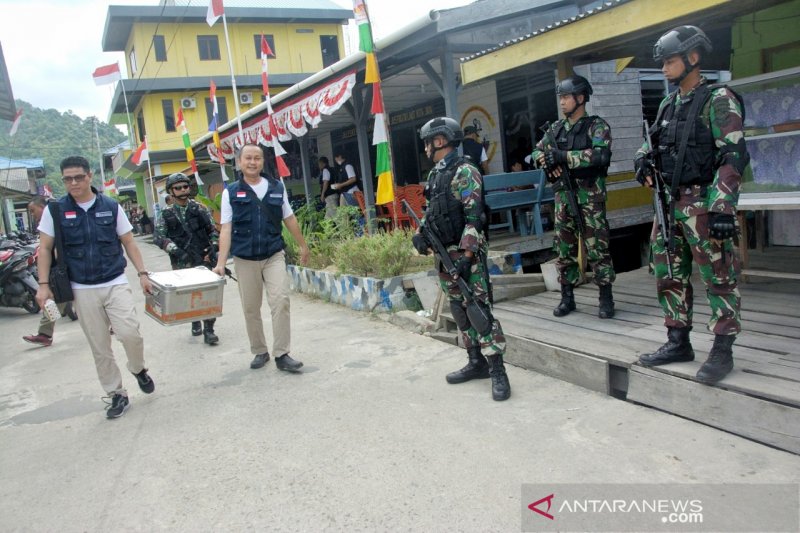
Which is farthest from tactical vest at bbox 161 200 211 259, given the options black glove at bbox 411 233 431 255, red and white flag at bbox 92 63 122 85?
red and white flag at bbox 92 63 122 85

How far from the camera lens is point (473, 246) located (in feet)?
11.6

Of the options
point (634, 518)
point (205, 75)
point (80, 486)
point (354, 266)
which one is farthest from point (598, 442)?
point (205, 75)

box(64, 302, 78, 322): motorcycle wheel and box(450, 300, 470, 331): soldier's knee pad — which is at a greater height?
box(450, 300, 470, 331): soldier's knee pad

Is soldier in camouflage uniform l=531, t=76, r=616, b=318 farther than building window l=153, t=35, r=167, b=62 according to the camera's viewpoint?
No

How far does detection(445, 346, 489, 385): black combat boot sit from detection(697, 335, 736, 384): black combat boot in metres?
1.43

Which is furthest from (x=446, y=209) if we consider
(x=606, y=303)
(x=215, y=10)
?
(x=215, y=10)

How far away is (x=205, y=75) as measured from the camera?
3067 cm

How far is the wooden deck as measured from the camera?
110 inches

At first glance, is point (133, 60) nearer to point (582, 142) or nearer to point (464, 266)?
point (582, 142)

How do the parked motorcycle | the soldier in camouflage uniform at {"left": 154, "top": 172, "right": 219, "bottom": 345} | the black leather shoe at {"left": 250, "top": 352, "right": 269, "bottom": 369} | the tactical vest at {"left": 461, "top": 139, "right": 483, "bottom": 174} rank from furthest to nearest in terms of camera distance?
1. the parked motorcycle
2. the tactical vest at {"left": 461, "top": 139, "right": 483, "bottom": 174}
3. the soldier in camouflage uniform at {"left": 154, "top": 172, "right": 219, "bottom": 345}
4. the black leather shoe at {"left": 250, "top": 352, "right": 269, "bottom": 369}

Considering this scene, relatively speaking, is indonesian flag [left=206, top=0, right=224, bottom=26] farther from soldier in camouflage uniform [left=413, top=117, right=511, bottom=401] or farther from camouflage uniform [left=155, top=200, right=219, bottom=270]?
soldier in camouflage uniform [left=413, top=117, right=511, bottom=401]

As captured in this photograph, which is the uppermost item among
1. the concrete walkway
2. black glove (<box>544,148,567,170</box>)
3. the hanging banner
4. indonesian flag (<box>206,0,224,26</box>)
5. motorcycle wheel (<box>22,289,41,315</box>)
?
indonesian flag (<box>206,0,224,26</box>)

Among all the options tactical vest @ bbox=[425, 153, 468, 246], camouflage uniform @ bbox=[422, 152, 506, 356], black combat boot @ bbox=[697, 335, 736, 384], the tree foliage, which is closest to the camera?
black combat boot @ bbox=[697, 335, 736, 384]

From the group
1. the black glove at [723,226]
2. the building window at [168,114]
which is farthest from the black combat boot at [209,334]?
the building window at [168,114]
